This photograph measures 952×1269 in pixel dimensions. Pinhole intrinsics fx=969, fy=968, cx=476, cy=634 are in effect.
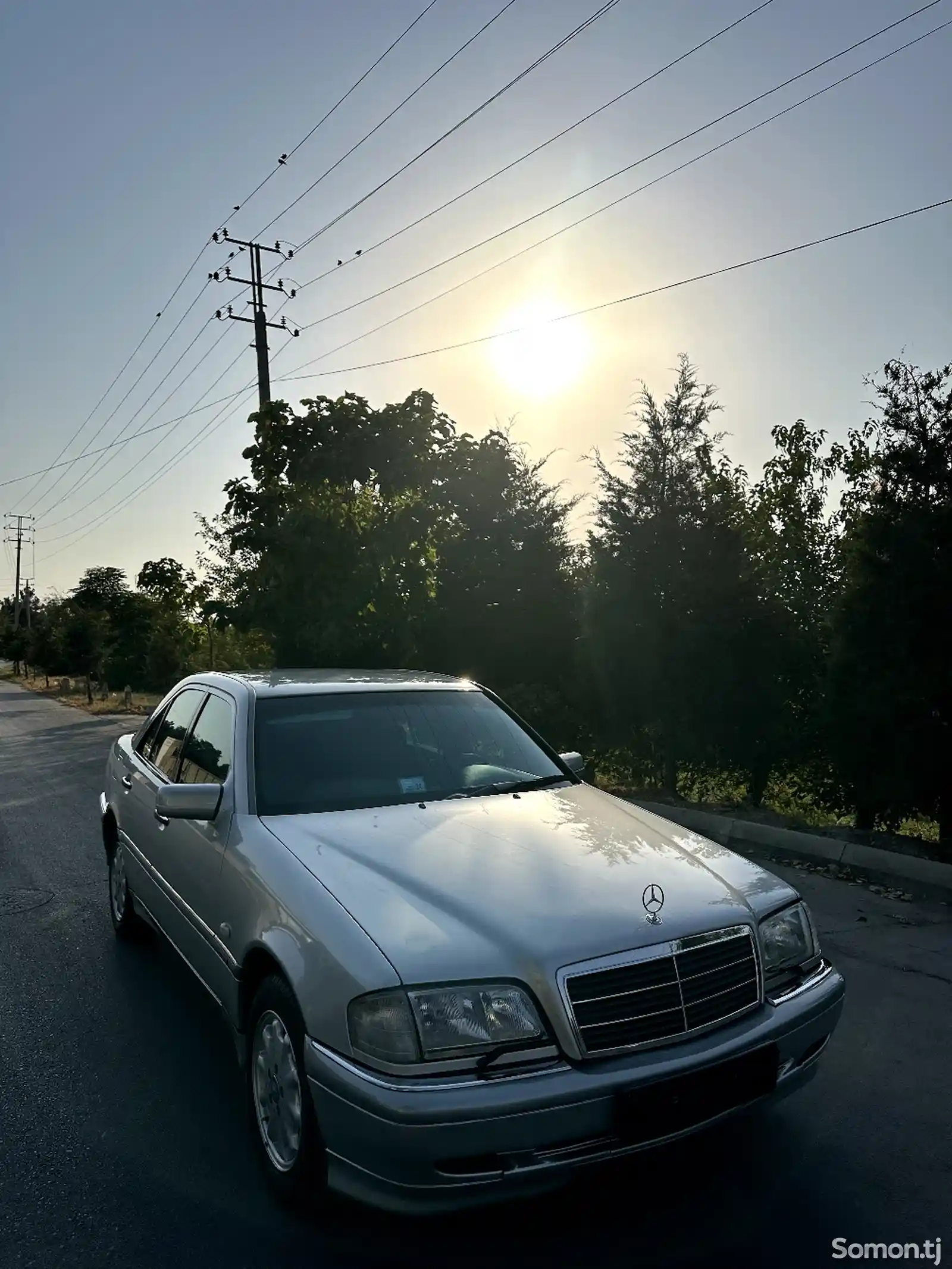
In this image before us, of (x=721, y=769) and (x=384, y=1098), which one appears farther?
(x=721, y=769)

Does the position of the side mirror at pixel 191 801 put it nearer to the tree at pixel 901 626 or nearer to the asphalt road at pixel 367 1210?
the asphalt road at pixel 367 1210

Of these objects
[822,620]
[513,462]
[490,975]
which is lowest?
[490,975]

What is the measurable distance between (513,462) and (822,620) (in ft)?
25.8

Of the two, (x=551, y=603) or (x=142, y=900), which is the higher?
(x=551, y=603)

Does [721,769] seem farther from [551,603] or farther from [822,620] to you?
[551,603]

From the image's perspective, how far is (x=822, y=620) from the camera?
10.8 m

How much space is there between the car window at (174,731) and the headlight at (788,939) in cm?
294

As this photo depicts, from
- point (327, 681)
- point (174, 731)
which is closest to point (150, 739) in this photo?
point (174, 731)

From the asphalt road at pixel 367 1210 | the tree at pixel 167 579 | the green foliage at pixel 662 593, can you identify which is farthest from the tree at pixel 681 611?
the tree at pixel 167 579

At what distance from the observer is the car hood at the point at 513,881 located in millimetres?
2666

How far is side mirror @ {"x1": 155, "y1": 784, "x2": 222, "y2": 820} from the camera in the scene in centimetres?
371

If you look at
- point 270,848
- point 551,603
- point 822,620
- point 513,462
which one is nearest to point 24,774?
point 551,603

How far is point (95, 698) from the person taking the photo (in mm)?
37906

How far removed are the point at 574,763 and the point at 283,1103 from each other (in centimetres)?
221
